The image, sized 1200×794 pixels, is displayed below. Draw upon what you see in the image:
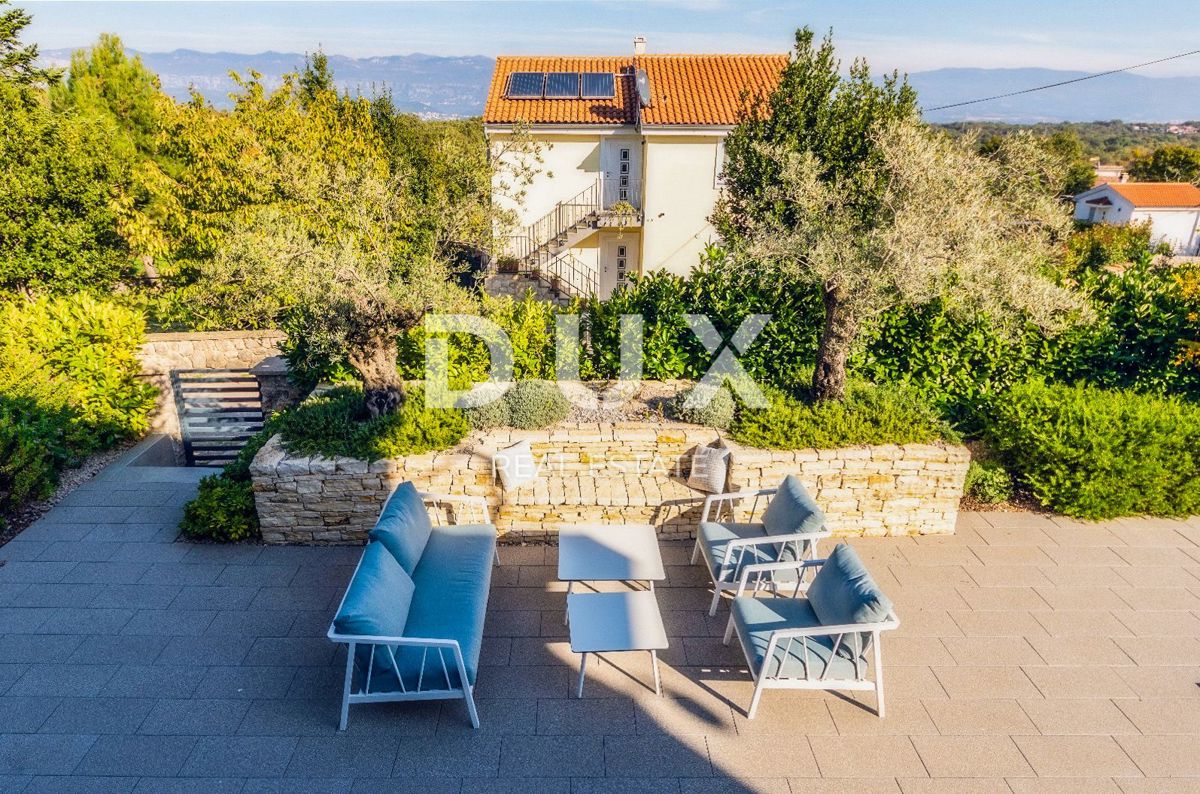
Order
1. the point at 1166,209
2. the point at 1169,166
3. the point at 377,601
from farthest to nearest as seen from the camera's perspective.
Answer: the point at 1169,166 → the point at 1166,209 → the point at 377,601

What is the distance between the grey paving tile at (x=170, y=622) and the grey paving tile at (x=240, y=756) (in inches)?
55.6

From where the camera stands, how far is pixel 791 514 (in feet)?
19.4

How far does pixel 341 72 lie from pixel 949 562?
192 meters

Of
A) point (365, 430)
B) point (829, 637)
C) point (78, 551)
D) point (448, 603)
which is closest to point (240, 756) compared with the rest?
point (448, 603)

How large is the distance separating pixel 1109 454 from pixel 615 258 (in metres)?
16.3

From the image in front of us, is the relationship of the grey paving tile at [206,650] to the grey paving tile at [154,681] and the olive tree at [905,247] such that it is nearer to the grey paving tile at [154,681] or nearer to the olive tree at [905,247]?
the grey paving tile at [154,681]

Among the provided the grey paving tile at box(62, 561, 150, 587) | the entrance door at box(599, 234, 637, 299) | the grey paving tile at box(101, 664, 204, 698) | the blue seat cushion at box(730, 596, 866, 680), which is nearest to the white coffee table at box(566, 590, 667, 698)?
the blue seat cushion at box(730, 596, 866, 680)

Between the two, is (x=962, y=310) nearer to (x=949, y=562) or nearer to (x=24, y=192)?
(x=949, y=562)

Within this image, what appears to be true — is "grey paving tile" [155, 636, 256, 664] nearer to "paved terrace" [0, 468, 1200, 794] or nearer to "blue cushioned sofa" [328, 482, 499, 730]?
"paved terrace" [0, 468, 1200, 794]

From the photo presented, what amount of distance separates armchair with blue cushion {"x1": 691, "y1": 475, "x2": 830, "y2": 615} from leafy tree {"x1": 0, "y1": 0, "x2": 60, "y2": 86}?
20.3m

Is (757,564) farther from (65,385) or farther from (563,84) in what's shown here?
(563,84)

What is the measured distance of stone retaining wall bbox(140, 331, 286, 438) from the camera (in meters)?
10.2

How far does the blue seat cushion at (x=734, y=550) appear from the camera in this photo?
5.82 m

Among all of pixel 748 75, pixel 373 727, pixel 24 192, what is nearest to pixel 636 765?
pixel 373 727
